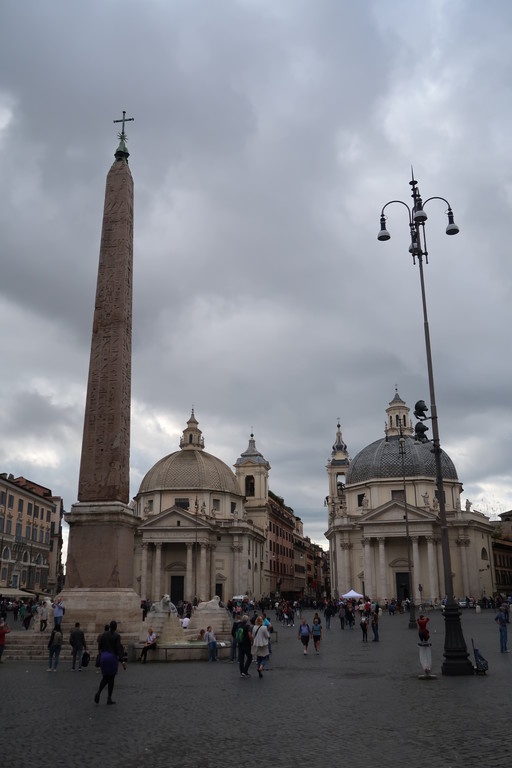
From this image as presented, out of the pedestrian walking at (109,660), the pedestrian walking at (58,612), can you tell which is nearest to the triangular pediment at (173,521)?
the pedestrian walking at (58,612)

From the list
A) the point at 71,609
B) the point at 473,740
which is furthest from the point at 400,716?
the point at 71,609

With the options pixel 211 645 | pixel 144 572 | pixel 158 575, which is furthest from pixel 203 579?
pixel 211 645

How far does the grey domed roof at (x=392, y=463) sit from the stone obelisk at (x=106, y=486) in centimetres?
5281

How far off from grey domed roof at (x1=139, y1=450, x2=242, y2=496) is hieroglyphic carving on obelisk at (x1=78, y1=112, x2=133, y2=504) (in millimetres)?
50452

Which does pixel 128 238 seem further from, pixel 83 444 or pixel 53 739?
pixel 53 739

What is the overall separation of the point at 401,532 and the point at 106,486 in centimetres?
4934

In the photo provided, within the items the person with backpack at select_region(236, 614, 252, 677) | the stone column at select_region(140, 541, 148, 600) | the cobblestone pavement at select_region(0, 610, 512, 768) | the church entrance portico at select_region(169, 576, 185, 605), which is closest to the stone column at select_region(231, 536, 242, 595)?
the church entrance portico at select_region(169, 576, 185, 605)

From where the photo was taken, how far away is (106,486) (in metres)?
19.3

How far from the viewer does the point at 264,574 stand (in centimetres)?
8125

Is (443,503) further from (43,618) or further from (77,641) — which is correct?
(43,618)

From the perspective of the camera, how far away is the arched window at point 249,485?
275ft

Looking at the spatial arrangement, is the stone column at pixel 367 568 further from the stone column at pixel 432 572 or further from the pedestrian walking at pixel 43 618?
the pedestrian walking at pixel 43 618

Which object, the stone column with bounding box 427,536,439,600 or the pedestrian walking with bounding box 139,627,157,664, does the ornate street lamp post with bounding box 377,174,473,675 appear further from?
the stone column with bounding box 427,536,439,600

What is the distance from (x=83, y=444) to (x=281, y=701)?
1050cm
